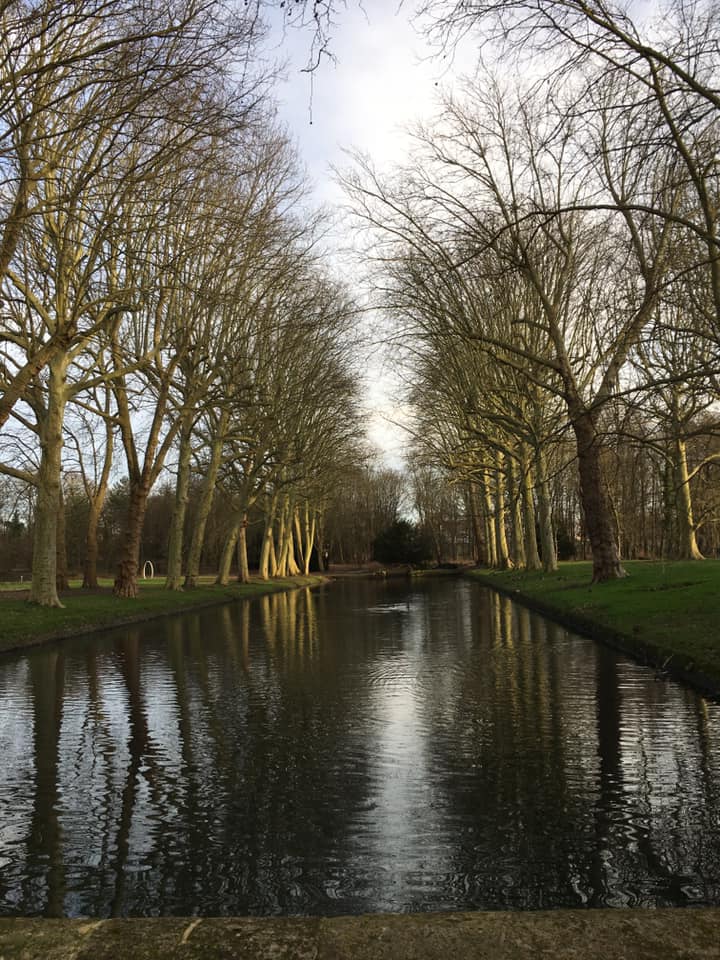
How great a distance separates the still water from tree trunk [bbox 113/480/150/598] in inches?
677

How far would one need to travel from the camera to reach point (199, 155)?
1420cm

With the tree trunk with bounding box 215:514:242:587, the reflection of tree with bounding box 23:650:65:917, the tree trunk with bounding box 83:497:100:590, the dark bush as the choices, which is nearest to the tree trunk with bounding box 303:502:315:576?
the dark bush

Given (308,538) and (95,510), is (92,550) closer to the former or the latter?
(95,510)

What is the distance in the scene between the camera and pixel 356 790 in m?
6.64

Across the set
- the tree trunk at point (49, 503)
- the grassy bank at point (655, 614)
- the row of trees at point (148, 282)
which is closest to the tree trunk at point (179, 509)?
the row of trees at point (148, 282)

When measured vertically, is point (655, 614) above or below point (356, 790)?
above

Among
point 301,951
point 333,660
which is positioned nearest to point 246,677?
point 333,660

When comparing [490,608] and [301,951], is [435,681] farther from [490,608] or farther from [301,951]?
[490,608]

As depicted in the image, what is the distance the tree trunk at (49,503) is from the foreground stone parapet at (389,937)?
2077 cm

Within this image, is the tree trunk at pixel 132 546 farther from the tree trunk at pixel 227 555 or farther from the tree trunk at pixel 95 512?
the tree trunk at pixel 227 555

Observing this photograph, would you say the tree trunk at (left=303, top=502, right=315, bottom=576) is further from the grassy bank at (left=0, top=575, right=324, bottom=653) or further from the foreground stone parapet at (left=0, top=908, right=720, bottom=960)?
the foreground stone parapet at (left=0, top=908, right=720, bottom=960)

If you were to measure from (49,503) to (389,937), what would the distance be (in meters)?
21.6

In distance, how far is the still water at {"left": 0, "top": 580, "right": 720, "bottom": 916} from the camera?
4664 mm

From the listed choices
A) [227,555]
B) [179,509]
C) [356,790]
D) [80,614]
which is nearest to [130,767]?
[356,790]
